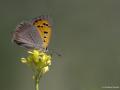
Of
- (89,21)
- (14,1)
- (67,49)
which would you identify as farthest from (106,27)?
(14,1)

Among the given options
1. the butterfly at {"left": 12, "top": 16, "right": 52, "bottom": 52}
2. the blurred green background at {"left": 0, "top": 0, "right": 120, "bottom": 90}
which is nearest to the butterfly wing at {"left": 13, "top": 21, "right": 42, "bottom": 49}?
the butterfly at {"left": 12, "top": 16, "right": 52, "bottom": 52}

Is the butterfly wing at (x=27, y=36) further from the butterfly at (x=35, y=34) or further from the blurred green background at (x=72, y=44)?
the blurred green background at (x=72, y=44)

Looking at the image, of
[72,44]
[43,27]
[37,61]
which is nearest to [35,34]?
[43,27]

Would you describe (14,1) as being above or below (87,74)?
above

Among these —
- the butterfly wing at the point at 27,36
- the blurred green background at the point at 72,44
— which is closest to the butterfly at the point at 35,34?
the butterfly wing at the point at 27,36

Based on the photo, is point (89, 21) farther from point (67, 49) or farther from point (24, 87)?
point (24, 87)

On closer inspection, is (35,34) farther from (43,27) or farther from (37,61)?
(37,61)

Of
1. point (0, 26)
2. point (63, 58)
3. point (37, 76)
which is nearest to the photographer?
point (37, 76)
